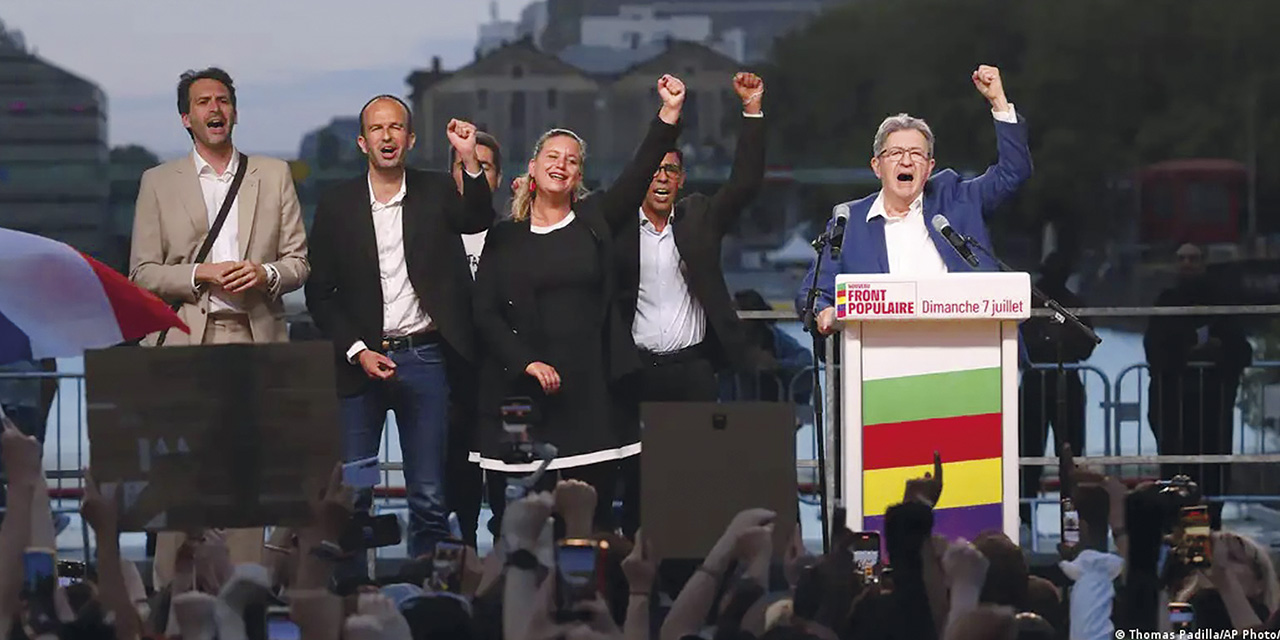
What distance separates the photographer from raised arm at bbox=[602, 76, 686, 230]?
757 centimetres

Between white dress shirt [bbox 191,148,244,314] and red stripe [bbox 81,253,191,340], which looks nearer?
red stripe [bbox 81,253,191,340]

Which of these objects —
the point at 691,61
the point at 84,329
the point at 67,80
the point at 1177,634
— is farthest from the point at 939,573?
the point at 67,80

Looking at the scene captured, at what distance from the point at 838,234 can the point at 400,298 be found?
59.0 inches

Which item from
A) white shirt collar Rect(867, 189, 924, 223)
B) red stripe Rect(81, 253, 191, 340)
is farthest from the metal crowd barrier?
red stripe Rect(81, 253, 191, 340)

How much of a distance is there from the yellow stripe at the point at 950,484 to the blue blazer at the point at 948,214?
72cm

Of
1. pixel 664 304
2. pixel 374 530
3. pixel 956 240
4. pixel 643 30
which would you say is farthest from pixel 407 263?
pixel 643 30

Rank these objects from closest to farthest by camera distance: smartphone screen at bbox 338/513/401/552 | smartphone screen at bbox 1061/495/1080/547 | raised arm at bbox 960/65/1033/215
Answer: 1. smartphone screen at bbox 338/513/401/552
2. smartphone screen at bbox 1061/495/1080/547
3. raised arm at bbox 960/65/1033/215

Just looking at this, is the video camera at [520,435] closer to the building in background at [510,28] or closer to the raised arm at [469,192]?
the raised arm at [469,192]

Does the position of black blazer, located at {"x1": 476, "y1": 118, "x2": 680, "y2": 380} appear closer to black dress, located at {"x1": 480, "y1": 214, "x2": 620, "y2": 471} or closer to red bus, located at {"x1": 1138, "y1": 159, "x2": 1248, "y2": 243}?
black dress, located at {"x1": 480, "y1": 214, "x2": 620, "y2": 471}

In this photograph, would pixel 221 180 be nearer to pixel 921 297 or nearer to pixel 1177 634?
pixel 921 297

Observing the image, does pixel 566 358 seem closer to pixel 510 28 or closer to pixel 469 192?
pixel 469 192

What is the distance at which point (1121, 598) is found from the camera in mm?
5512

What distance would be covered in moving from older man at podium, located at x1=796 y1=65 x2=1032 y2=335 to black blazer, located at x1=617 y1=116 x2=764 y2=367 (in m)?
0.50

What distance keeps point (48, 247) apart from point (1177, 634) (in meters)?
3.34
